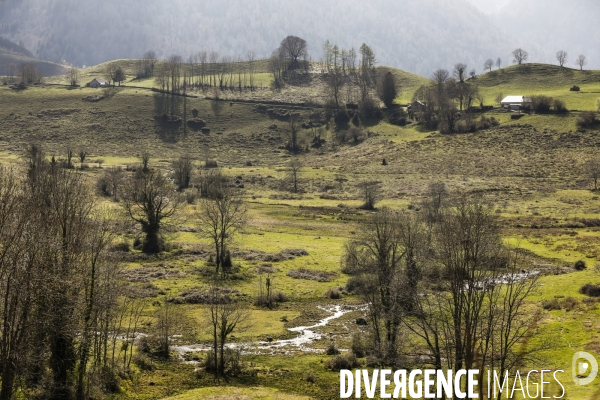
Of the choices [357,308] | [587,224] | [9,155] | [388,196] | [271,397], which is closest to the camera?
[271,397]

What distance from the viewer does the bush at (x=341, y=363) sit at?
132 ft

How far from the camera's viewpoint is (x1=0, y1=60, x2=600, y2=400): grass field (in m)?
39.8

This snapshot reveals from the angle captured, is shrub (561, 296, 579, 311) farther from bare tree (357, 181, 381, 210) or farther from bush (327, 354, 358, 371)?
bare tree (357, 181, 381, 210)

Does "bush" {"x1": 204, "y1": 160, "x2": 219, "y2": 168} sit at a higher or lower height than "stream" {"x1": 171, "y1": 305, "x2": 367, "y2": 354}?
higher

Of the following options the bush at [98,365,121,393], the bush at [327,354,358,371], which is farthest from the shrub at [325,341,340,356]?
→ the bush at [98,365,121,393]

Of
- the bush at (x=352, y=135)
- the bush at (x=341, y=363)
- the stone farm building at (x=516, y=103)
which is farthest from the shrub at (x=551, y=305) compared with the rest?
the stone farm building at (x=516, y=103)

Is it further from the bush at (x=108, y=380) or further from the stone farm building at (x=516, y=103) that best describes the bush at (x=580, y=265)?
the stone farm building at (x=516, y=103)

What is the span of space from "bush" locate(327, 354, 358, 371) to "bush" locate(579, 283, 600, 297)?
985 inches

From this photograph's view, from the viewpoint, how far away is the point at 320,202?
12056 cm

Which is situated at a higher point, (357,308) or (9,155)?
(9,155)

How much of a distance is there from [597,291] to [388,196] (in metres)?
73.1

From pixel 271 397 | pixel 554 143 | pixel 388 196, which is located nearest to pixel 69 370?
pixel 271 397

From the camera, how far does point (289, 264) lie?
72.1 metres

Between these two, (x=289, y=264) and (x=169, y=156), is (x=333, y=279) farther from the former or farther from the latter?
(x=169, y=156)
